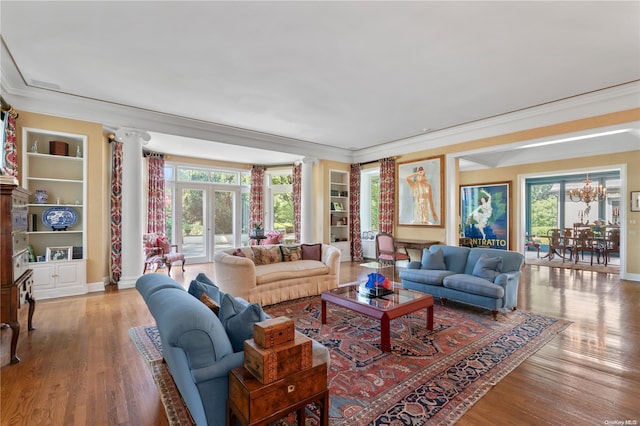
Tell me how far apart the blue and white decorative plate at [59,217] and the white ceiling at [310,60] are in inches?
59.5

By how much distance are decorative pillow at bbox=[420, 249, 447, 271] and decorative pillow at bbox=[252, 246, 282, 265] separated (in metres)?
2.43

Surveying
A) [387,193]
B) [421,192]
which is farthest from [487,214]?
[387,193]

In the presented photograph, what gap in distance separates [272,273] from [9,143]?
4.05 m

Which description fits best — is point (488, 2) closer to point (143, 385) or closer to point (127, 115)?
point (143, 385)

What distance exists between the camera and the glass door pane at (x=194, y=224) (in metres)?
8.33

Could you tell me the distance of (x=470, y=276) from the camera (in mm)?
4250

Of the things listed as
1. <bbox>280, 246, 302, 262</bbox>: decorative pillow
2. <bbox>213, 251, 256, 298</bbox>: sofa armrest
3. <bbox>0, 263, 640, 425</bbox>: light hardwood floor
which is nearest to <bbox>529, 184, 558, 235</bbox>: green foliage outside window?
<bbox>0, 263, 640, 425</bbox>: light hardwood floor

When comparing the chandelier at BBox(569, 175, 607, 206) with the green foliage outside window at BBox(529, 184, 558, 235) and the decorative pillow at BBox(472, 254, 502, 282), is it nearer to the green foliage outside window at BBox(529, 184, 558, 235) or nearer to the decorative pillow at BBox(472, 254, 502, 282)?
the green foliage outside window at BBox(529, 184, 558, 235)

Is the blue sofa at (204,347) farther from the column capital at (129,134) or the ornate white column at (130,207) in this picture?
the column capital at (129,134)

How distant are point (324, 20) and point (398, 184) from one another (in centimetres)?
532

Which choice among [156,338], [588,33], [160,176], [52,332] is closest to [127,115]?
[160,176]

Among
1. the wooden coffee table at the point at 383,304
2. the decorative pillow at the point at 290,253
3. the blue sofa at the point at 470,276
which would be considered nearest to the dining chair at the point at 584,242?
the blue sofa at the point at 470,276

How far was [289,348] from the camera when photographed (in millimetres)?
1555

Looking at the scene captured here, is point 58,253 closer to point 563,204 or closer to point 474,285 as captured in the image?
point 474,285
